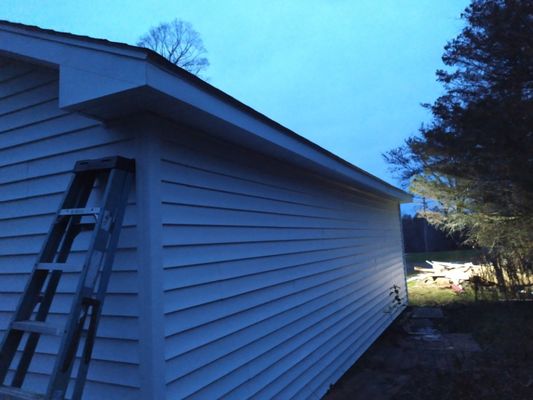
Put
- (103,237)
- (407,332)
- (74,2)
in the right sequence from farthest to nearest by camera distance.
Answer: (74,2) < (407,332) < (103,237)

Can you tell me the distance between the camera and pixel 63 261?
2.56 meters

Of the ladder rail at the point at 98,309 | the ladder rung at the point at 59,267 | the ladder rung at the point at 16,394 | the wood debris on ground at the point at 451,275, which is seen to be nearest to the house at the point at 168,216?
the ladder rail at the point at 98,309

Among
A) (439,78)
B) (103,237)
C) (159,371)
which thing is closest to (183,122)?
(103,237)

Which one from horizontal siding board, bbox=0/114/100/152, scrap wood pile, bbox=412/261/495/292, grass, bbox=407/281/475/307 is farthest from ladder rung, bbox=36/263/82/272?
scrap wood pile, bbox=412/261/495/292

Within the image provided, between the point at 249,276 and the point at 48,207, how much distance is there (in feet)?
5.45

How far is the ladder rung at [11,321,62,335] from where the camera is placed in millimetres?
2186

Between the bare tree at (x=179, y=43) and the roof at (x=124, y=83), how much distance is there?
57.1 feet

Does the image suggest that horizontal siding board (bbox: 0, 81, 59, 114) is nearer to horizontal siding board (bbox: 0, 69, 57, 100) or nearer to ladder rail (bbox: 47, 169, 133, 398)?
horizontal siding board (bbox: 0, 69, 57, 100)

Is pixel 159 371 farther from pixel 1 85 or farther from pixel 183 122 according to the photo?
pixel 1 85

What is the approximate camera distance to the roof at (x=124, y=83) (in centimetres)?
233

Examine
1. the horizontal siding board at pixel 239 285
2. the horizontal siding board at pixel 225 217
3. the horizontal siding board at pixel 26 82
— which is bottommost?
the horizontal siding board at pixel 239 285

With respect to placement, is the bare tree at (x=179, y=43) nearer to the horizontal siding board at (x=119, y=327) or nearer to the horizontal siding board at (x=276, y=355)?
the horizontal siding board at (x=276, y=355)

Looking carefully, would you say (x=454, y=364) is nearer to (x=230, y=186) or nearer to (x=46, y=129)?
(x=230, y=186)

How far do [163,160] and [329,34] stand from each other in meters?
158
